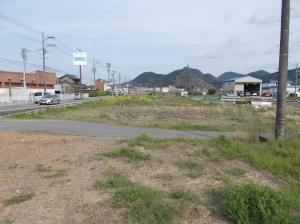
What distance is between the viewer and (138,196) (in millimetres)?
6012

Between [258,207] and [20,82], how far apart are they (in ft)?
277

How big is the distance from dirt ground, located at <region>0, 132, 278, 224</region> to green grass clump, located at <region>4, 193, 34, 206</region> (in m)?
0.08

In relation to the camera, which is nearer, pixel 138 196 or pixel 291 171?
pixel 138 196

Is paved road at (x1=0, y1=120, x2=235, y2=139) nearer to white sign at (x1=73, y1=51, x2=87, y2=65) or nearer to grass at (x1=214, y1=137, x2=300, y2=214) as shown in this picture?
grass at (x1=214, y1=137, x2=300, y2=214)

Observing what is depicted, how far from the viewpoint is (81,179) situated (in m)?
7.39

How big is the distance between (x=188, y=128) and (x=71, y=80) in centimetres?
13181

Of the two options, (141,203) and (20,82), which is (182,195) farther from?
(20,82)

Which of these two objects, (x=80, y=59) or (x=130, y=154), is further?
(x=80, y=59)

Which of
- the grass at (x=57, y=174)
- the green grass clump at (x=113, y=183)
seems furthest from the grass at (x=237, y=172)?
the grass at (x=57, y=174)

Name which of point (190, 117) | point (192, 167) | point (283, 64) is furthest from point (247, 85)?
point (192, 167)

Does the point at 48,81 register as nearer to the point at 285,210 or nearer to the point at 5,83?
the point at 5,83

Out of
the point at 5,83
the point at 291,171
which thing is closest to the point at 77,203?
the point at 291,171

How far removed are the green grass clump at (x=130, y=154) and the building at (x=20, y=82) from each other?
5936 centimetres

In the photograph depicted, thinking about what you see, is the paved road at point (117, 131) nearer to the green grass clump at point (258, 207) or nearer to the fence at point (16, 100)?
the green grass clump at point (258, 207)
